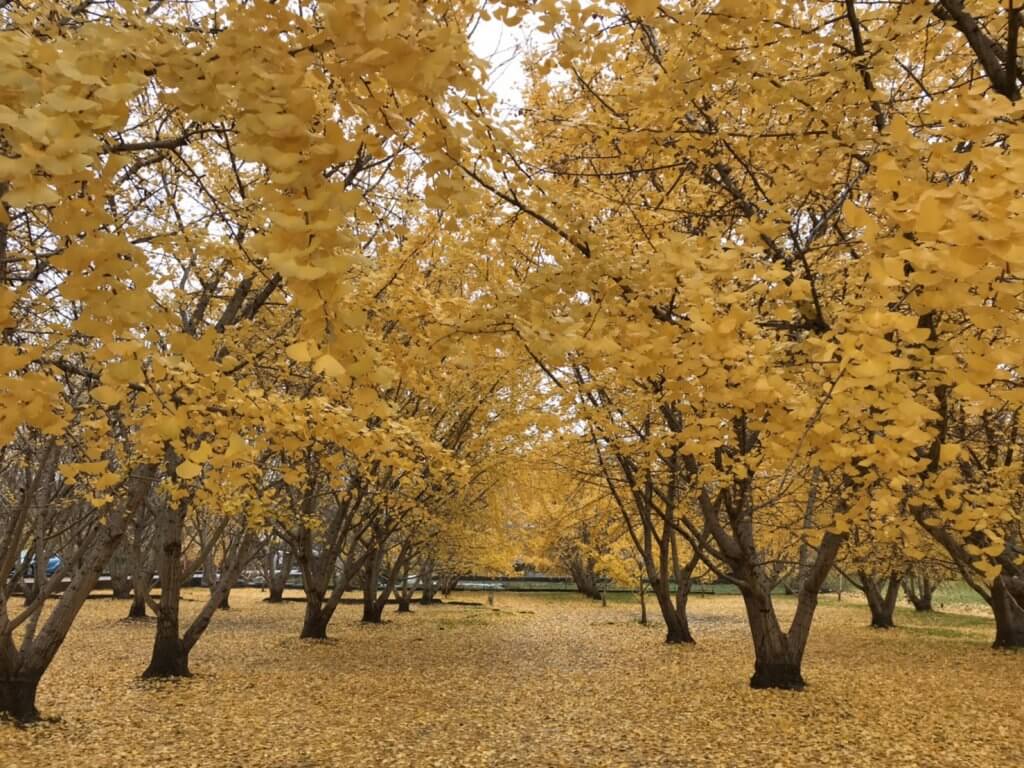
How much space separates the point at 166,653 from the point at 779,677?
7766 mm

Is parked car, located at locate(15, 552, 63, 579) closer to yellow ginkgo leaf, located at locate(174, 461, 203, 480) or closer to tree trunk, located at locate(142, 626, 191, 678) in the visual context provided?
tree trunk, located at locate(142, 626, 191, 678)

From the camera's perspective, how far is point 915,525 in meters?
5.39

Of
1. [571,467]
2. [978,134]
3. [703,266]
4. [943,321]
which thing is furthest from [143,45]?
[571,467]

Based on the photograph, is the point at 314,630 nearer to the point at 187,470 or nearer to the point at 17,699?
the point at 17,699

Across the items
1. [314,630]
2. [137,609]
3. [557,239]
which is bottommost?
[137,609]

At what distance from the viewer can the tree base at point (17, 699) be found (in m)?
6.74

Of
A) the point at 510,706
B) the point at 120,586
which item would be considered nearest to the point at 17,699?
the point at 510,706

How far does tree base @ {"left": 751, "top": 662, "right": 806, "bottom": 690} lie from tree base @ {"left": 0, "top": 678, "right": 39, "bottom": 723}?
7872 millimetres

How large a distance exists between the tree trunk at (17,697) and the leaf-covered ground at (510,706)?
0.67 ft

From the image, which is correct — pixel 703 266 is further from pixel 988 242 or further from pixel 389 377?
pixel 389 377

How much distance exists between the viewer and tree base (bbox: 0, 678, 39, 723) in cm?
674

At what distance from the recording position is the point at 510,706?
8.23 metres

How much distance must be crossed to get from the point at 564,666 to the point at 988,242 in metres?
10.8

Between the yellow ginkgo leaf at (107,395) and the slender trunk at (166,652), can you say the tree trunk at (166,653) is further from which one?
the yellow ginkgo leaf at (107,395)
